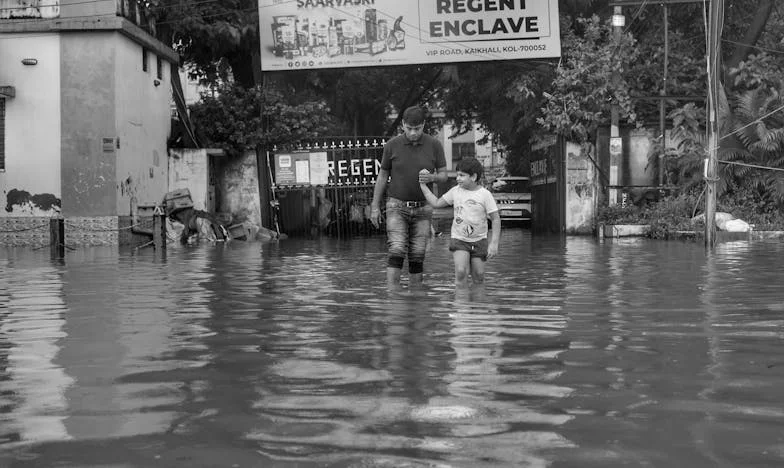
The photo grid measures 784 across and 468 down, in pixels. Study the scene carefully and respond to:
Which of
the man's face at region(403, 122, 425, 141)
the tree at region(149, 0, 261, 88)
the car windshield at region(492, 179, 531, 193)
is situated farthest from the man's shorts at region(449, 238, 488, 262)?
the car windshield at region(492, 179, 531, 193)

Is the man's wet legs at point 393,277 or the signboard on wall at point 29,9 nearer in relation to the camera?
the man's wet legs at point 393,277

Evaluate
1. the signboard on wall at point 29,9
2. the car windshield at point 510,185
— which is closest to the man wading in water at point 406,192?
the signboard on wall at point 29,9

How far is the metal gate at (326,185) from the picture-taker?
97.6 ft

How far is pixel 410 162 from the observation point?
1129 centimetres

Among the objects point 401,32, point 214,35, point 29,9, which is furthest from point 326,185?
point 29,9

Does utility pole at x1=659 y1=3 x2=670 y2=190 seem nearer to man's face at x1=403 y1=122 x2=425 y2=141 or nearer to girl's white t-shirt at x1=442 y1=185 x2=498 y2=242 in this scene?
man's face at x1=403 y1=122 x2=425 y2=141

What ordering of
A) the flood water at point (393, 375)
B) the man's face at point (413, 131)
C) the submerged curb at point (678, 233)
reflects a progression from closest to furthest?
1. the flood water at point (393, 375)
2. the man's face at point (413, 131)
3. the submerged curb at point (678, 233)

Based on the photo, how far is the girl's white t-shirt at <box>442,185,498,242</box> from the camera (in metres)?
10.7

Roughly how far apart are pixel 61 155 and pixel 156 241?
3.91m

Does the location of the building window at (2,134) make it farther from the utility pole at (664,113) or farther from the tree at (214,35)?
the utility pole at (664,113)

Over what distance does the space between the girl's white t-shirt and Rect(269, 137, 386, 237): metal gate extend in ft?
59.6

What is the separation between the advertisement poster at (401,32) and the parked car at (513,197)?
944cm

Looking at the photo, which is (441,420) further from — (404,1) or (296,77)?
(296,77)

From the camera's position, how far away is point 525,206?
3828 centimetres
